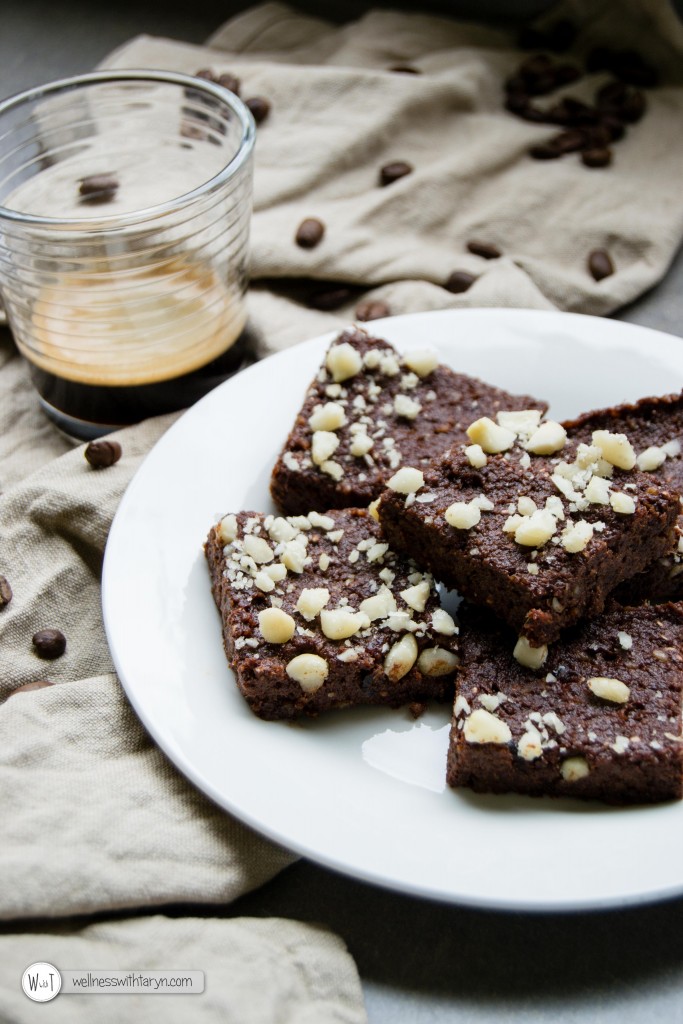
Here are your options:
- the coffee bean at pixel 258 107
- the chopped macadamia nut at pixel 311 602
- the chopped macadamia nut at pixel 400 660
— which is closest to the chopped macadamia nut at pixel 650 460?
the chopped macadamia nut at pixel 400 660

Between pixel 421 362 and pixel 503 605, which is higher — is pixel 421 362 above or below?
above

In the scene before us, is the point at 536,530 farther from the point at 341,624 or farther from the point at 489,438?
the point at 341,624

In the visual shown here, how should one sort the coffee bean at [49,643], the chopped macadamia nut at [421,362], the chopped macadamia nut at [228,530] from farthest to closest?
1. the chopped macadamia nut at [421,362]
2. the coffee bean at [49,643]
3. the chopped macadamia nut at [228,530]

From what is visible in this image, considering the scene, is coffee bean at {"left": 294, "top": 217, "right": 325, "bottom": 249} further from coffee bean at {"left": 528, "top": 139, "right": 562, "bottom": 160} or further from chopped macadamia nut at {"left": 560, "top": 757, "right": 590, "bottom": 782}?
chopped macadamia nut at {"left": 560, "top": 757, "right": 590, "bottom": 782}

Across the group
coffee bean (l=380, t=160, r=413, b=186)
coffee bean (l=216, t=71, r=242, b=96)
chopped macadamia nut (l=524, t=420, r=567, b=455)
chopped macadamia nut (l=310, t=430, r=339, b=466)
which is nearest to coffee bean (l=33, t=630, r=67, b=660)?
chopped macadamia nut (l=310, t=430, r=339, b=466)

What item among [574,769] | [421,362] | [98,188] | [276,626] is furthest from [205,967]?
[98,188]

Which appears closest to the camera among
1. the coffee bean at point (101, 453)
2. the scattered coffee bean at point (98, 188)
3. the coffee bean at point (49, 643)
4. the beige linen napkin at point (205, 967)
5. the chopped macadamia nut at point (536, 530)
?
the beige linen napkin at point (205, 967)

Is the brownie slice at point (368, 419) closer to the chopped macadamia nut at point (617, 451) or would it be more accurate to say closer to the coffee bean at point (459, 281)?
the chopped macadamia nut at point (617, 451)
